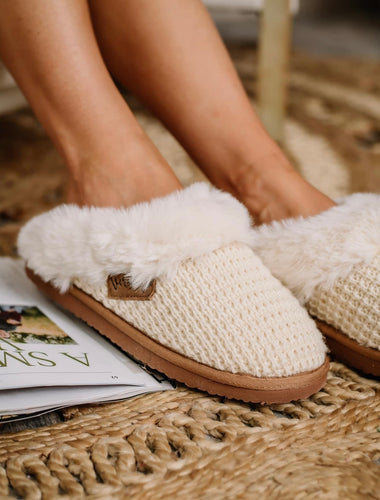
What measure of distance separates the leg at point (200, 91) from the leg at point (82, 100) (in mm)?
94

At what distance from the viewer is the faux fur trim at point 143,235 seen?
0.48 metres

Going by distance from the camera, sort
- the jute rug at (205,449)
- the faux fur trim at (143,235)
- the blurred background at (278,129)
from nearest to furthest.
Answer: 1. the jute rug at (205,449)
2. the faux fur trim at (143,235)
3. the blurred background at (278,129)

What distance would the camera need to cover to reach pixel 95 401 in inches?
18.5

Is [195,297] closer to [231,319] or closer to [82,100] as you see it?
[231,319]

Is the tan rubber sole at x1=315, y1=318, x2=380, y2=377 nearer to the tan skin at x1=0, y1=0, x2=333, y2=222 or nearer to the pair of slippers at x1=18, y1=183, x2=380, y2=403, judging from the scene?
the pair of slippers at x1=18, y1=183, x2=380, y2=403

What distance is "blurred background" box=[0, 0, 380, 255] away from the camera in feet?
3.59

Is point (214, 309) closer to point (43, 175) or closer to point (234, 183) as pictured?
point (234, 183)

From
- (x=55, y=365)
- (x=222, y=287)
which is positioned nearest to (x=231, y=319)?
(x=222, y=287)

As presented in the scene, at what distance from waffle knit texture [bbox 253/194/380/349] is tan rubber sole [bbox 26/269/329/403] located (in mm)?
49

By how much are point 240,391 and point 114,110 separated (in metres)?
0.28

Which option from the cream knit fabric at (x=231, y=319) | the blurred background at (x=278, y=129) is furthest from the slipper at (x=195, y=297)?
the blurred background at (x=278, y=129)

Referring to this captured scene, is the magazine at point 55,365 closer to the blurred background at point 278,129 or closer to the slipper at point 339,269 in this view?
the slipper at point 339,269

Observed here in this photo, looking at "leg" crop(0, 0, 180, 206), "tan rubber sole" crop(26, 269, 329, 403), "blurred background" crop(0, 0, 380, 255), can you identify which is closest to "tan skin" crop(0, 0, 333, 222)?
"leg" crop(0, 0, 180, 206)

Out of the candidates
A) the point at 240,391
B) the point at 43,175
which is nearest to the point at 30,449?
the point at 240,391
